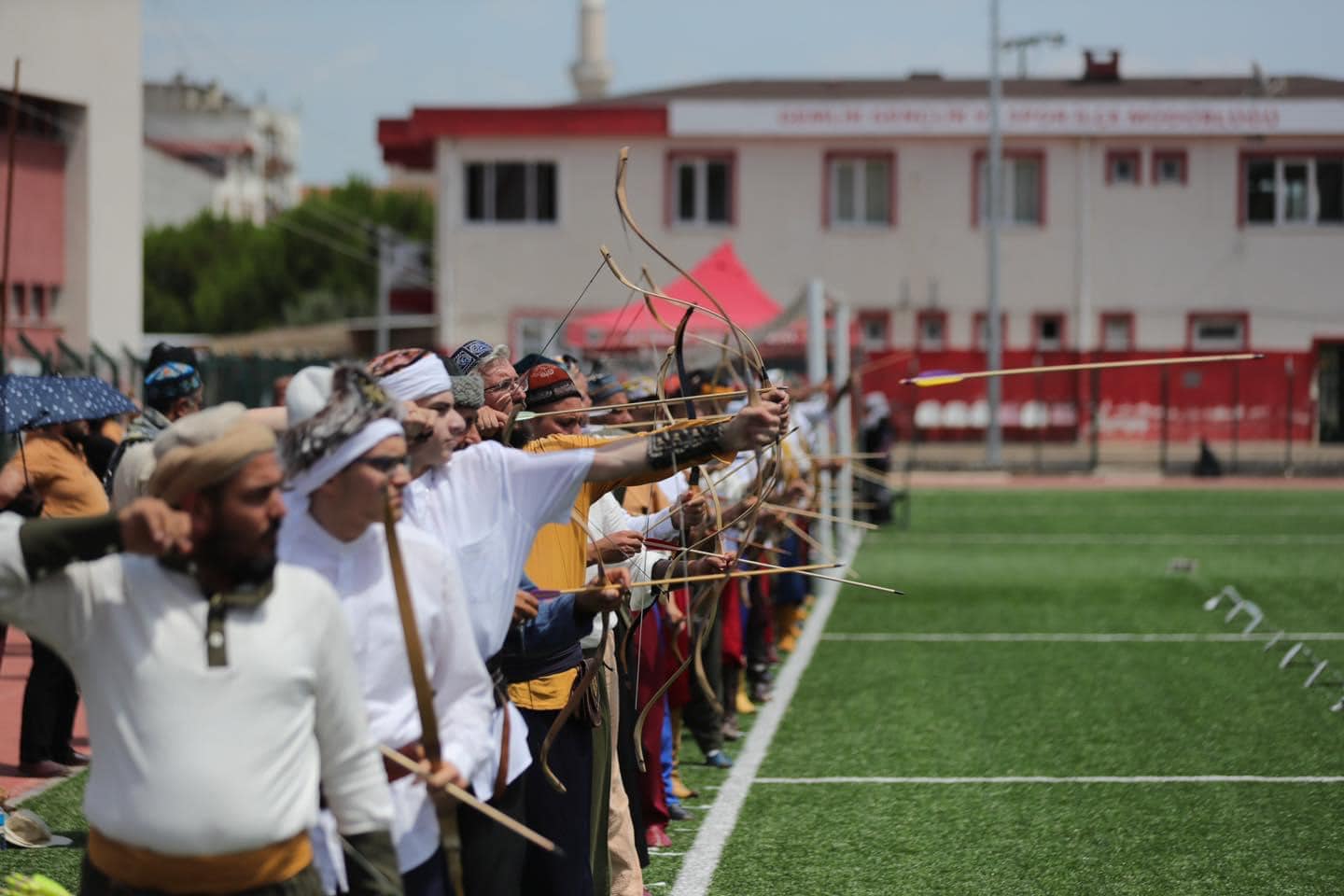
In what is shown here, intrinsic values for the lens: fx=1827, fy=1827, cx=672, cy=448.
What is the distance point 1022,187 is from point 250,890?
131 ft

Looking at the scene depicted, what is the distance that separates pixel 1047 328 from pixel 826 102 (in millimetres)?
7145

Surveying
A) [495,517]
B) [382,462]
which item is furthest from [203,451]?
[495,517]

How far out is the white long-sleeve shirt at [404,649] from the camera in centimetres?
386

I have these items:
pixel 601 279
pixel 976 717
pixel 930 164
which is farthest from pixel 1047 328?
pixel 976 717

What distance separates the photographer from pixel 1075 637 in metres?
14.1

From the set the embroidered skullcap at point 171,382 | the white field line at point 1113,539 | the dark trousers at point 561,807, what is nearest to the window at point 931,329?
the white field line at point 1113,539

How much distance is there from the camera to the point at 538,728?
5223 mm

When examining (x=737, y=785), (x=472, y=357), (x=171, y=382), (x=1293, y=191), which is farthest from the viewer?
(x=1293, y=191)

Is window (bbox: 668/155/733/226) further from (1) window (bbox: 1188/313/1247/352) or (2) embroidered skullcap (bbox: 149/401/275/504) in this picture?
(2) embroidered skullcap (bbox: 149/401/275/504)

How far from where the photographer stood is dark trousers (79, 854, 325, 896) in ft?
11.1

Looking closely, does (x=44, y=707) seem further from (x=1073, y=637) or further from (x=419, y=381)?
(x=1073, y=637)

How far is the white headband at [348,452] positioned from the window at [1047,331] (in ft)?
126

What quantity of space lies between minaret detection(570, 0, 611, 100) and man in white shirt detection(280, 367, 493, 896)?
1870 inches

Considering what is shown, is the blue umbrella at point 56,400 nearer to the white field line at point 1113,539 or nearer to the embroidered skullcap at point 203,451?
the embroidered skullcap at point 203,451
